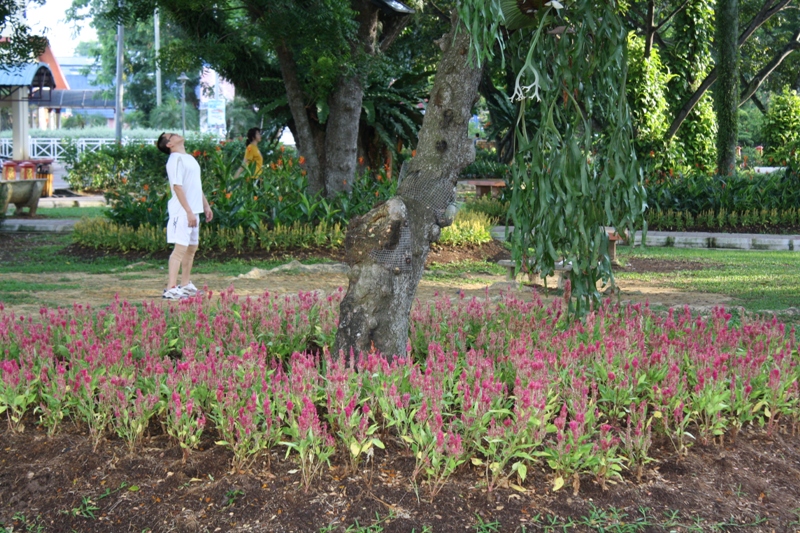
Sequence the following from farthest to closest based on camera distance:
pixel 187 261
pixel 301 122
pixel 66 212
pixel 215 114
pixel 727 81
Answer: pixel 215 114
pixel 66 212
pixel 727 81
pixel 301 122
pixel 187 261

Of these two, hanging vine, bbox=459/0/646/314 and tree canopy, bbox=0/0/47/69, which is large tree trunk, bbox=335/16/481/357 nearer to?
hanging vine, bbox=459/0/646/314

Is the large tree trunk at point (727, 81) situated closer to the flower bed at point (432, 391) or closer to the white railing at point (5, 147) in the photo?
the flower bed at point (432, 391)

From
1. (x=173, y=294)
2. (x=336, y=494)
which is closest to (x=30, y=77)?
(x=173, y=294)

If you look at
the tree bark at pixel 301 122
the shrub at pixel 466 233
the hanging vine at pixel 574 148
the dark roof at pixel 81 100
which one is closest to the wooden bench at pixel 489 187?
the shrub at pixel 466 233

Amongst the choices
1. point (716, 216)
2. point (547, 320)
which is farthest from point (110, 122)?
point (547, 320)

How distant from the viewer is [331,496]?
12.3 feet

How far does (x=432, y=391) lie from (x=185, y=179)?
199 inches

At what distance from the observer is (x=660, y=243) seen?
554 inches

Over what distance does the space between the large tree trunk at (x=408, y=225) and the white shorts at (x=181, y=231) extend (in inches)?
143

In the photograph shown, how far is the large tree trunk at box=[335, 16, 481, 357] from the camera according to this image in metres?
5.07

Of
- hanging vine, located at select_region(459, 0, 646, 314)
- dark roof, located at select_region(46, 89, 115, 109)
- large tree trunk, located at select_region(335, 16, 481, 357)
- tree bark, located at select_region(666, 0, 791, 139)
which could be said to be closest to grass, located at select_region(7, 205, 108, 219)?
tree bark, located at select_region(666, 0, 791, 139)

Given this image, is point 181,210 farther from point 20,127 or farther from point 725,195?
point 20,127

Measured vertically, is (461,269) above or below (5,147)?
below

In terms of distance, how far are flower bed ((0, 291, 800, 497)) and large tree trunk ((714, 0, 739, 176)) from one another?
13.5 metres
